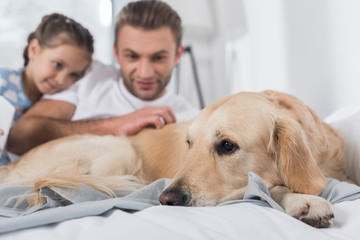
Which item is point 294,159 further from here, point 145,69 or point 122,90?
point 122,90

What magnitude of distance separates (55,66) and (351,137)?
2.01 metres

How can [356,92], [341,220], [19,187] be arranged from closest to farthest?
[341,220], [19,187], [356,92]

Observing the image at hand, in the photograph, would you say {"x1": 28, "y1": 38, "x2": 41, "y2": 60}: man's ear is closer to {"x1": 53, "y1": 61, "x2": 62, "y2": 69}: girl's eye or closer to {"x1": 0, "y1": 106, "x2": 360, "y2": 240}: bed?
{"x1": 53, "y1": 61, "x2": 62, "y2": 69}: girl's eye

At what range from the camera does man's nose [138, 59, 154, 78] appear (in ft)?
8.79

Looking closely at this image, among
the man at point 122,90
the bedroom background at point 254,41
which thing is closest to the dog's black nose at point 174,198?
the man at point 122,90

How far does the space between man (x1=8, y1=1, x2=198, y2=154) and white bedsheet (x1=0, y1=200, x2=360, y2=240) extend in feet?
4.83

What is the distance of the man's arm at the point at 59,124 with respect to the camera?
2.24 metres

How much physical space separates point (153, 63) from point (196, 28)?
1760 mm

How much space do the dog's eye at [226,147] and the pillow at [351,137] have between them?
0.68m

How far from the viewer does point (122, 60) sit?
9.09 feet

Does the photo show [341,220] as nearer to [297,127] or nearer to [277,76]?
[297,127]

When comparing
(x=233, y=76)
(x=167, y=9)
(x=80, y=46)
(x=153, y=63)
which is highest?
(x=167, y=9)

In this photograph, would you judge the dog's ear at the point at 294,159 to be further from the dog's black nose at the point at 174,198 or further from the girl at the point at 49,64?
the girl at the point at 49,64

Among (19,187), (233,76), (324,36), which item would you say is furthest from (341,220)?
(233,76)
